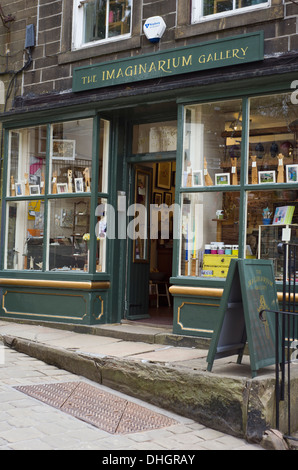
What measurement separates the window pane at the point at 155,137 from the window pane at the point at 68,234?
1.24m

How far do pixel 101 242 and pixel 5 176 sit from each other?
2.40m

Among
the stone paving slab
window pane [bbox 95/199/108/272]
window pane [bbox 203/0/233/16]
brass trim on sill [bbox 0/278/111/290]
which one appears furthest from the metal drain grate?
window pane [bbox 203/0/233/16]

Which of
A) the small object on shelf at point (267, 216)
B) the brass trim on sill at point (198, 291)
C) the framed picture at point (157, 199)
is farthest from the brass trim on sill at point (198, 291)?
the framed picture at point (157, 199)

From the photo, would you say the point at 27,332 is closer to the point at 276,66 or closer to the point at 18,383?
the point at 18,383

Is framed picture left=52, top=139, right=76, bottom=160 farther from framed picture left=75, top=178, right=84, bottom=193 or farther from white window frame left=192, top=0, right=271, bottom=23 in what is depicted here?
white window frame left=192, top=0, right=271, bottom=23

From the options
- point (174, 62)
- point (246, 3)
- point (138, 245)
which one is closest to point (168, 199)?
point (138, 245)

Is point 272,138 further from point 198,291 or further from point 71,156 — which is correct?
point 71,156

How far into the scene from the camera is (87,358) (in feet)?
21.7

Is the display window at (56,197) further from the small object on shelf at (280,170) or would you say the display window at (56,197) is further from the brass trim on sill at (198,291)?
the small object on shelf at (280,170)

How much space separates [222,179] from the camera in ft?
25.9

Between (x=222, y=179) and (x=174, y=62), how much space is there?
188 centimetres

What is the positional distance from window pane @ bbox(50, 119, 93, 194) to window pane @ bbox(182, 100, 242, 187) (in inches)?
72.1
